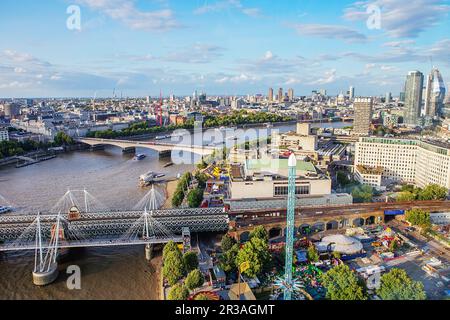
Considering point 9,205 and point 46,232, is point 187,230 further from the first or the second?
point 9,205

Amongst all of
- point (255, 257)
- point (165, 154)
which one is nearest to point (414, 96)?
point (165, 154)

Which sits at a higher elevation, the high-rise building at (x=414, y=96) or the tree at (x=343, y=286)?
the high-rise building at (x=414, y=96)

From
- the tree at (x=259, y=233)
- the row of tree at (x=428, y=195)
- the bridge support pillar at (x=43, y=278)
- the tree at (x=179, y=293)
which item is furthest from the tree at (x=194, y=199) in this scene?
the row of tree at (x=428, y=195)

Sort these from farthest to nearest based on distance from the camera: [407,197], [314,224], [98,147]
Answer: [98,147]
[407,197]
[314,224]

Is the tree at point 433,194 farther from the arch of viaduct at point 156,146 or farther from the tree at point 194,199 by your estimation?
the arch of viaduct at point 156,146

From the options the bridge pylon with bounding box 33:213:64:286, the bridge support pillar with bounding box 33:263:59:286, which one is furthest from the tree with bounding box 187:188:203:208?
the bridge support pillar with bounding box 33:263:59:286

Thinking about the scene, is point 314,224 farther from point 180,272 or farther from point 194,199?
point 180,272

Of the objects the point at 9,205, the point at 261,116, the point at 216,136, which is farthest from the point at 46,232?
the point at 261,116
